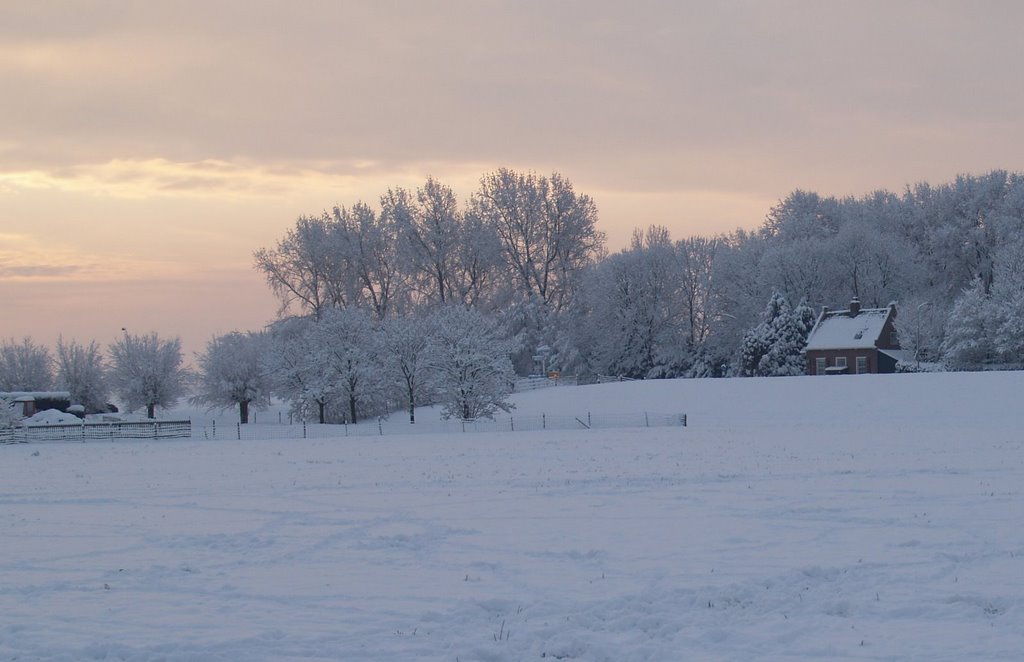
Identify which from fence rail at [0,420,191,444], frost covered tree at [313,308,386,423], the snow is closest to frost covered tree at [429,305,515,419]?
frost covered tree at [313,308,386,423]

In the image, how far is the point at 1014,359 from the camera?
61406 mm

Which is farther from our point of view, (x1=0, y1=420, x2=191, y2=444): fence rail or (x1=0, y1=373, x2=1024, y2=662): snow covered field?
(x1=0, y1=420, x2=191, y2=444): fence rail

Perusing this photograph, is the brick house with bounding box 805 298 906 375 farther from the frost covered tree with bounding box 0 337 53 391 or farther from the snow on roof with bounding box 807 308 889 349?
the frost covered tree with bounding box 0 337 53 391

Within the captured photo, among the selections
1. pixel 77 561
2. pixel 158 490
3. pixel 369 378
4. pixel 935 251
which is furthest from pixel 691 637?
pixel 935 251

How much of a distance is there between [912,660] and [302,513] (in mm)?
13645

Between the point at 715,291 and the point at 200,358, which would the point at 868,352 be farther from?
the point at 200,358

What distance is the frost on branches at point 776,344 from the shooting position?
73.4m

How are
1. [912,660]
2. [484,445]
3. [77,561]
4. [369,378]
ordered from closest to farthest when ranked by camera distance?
[912,660] → [77,561] → [484,445] → [369,378]

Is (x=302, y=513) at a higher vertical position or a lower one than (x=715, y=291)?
lower

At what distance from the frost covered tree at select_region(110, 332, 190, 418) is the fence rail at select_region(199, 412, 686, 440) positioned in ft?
80.8

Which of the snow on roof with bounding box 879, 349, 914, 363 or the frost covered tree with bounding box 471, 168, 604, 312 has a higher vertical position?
the frost covered tree with bounding box 471, 168, 604, 312

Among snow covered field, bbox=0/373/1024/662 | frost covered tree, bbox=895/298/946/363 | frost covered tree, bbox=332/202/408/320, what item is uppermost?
frost covered tree, bbox=332/202/408/320

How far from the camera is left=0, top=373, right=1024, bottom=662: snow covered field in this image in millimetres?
11234

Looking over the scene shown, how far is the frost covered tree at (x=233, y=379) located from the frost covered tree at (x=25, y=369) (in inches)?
608
